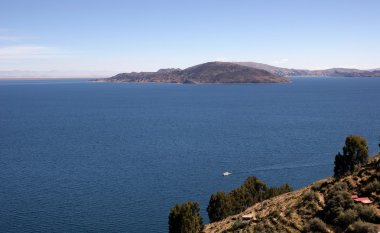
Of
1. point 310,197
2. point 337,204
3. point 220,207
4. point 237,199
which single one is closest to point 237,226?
point 310,197

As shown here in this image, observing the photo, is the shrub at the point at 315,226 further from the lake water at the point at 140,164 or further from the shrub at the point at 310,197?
the lake water at the point at 140,164

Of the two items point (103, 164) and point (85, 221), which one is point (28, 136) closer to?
point (103, 164)

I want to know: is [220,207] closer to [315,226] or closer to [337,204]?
[337,204]

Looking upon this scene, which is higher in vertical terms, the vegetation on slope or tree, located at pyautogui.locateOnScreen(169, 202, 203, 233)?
the vegetation on slope

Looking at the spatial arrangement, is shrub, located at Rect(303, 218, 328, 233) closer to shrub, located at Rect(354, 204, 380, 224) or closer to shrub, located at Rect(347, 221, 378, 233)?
shrub, located at Rect(347, 221, 378, 233)

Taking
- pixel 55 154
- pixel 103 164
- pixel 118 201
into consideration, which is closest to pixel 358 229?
pixel 118 201

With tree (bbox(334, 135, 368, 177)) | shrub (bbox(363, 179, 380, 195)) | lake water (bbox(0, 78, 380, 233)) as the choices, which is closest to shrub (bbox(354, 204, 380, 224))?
shrub (bbox(363, 179, 380, 195))
